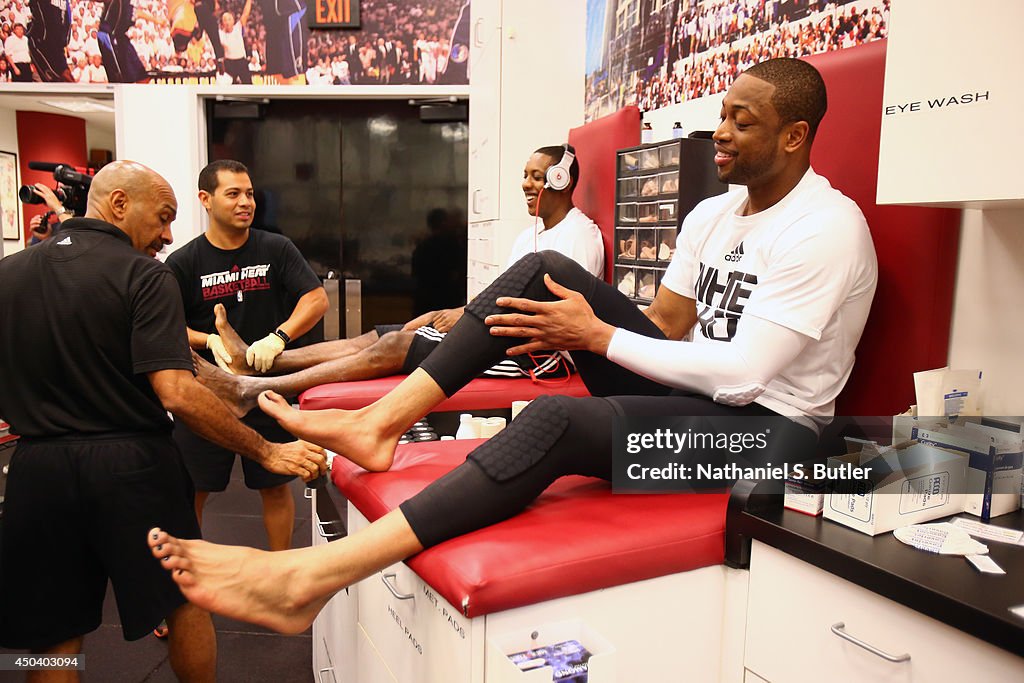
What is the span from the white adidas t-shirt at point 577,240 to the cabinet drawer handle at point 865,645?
2.10 metres

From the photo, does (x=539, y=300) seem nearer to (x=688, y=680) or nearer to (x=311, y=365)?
(x=688, y=680)

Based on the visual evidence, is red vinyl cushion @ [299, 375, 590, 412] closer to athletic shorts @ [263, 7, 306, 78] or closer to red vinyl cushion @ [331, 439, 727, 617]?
red vinyl cushion @ [331, 439, 727, 617]

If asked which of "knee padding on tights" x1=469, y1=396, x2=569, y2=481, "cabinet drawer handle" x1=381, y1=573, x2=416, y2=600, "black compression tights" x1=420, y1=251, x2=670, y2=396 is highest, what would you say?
"black compression tights" x1=420, y1=251, x2=670, y2=396

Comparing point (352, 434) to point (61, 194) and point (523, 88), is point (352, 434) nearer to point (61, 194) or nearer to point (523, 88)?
point (61, 194)

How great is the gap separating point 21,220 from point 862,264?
26.5 feet

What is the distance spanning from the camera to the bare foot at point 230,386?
2756mm

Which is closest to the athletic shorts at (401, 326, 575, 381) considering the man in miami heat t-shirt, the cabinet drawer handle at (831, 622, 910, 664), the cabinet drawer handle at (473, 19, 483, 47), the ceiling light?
the man in miami heat t-shirt

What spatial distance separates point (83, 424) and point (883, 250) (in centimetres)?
193

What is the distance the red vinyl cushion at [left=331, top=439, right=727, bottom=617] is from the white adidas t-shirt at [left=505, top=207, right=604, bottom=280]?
5.55 feet

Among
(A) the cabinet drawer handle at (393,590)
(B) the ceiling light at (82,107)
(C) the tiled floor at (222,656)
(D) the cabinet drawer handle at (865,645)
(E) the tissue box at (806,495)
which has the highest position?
(B) the ceiling light at (82,107)

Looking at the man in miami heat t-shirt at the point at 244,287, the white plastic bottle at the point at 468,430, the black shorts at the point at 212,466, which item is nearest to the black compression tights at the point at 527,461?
the white plastic bottle at the point at 468,430

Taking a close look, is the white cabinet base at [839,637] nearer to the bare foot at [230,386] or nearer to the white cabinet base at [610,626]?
the white cabinet base at [610,626]

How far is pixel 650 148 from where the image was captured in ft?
8.82

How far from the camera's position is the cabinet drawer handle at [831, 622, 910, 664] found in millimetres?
1155
